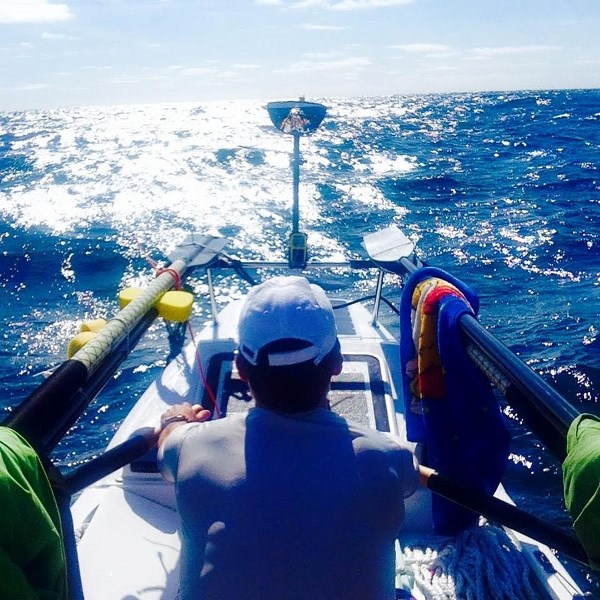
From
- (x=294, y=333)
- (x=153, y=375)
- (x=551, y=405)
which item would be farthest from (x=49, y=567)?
(x=153, y=375)

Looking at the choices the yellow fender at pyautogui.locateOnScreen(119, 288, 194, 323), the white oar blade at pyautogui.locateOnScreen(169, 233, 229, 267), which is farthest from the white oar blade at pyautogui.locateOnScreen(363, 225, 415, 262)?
the yellow fender at pyautogui.locateOnScreen(119, 288, 194, 323)

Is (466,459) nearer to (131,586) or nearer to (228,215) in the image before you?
(131,586)

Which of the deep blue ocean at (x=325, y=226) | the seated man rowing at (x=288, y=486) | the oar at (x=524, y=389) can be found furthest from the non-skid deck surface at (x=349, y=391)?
the seated man rowing at (x=288, y=486)

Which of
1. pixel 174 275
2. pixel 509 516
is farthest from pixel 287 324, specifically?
pixel 174 275

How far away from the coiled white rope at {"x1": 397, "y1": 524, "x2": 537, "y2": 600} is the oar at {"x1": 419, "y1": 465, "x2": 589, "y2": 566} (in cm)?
82

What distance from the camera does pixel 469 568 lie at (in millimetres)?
2781

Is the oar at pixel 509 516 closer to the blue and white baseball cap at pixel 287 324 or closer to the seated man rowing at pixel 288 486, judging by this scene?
the seated man rowing at pixel 288 486

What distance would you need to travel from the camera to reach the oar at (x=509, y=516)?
184 centimetres

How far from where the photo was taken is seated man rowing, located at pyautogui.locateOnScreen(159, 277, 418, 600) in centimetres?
150

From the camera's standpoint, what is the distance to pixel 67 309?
34.1 ft

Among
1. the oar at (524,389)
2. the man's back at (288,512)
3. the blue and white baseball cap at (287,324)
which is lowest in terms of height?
the man's back at (288,512)

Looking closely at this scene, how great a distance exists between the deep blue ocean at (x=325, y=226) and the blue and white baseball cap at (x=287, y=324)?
320 centimetres

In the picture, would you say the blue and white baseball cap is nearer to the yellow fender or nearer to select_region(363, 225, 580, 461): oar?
select_region(363, 225, 580, 461): oar

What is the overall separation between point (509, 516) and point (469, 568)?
37.0 inches
